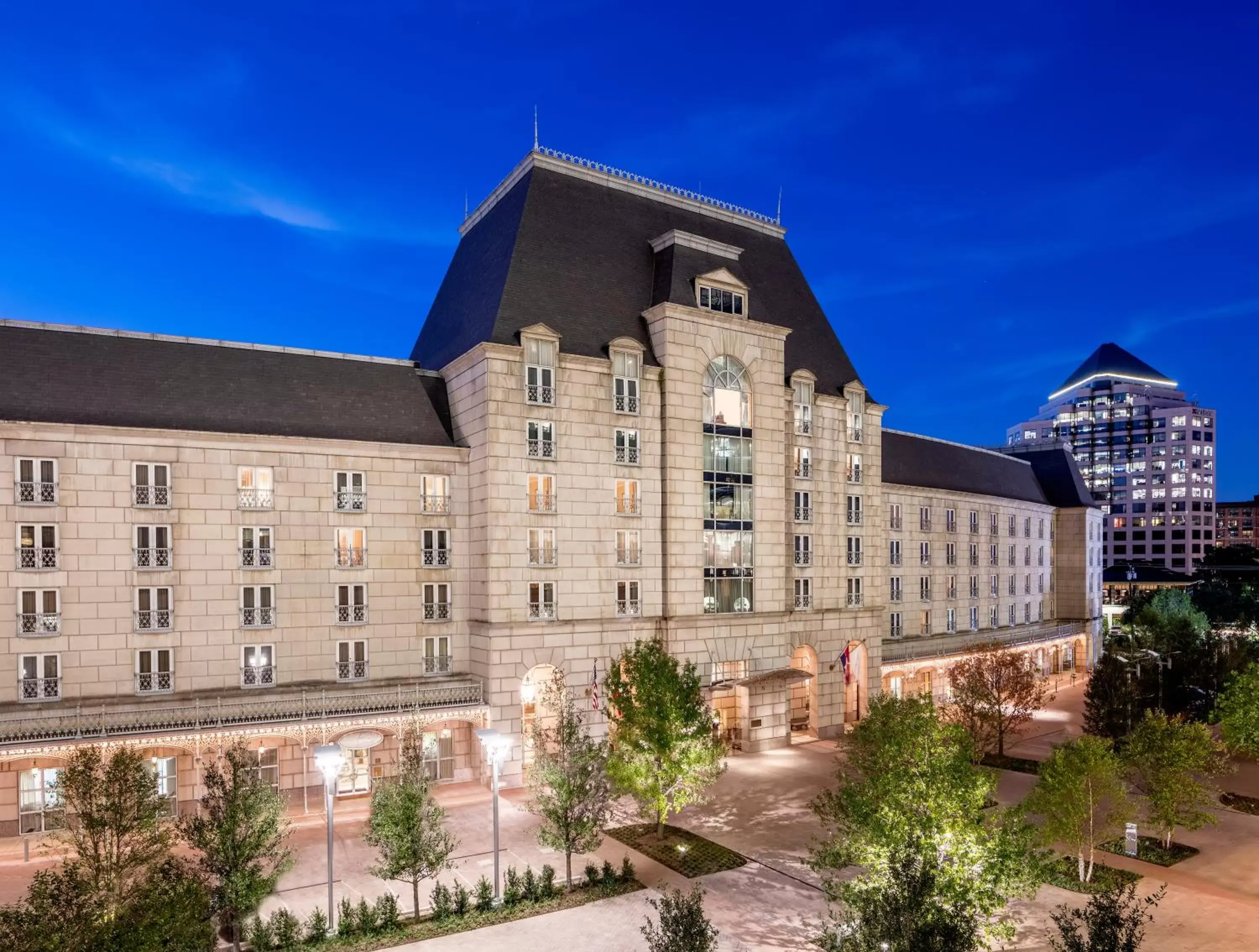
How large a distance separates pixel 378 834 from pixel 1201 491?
220297mm

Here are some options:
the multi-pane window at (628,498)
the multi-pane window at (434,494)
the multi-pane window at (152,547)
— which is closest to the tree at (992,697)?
the multi-pane window at (628,498)

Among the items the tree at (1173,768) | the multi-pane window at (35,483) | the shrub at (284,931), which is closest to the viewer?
the shrub at (284,931)

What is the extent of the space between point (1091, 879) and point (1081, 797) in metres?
2.88

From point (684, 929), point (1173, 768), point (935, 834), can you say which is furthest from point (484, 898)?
point (1173, 768)

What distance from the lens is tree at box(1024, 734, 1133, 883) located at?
27.5 meters

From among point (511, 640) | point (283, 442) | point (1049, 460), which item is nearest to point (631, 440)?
point (511, 640)

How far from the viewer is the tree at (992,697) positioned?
42875mm

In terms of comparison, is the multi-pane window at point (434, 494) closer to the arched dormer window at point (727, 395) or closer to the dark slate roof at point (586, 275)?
the dark slate roof at point (586, 275)

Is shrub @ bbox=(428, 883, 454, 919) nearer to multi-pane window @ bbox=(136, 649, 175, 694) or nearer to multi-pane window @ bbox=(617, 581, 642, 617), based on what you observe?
multi-pane window @ bbox=(136, 649, 175, 694)

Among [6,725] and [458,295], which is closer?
[6,725]

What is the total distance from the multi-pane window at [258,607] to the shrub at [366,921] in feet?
54.1

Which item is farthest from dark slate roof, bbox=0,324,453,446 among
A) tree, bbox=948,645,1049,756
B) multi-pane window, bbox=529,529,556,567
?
tree, bbox=948,645,1049,756

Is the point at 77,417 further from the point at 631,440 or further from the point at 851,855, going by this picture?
the point at 851,855

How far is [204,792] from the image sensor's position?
1336 inches
